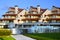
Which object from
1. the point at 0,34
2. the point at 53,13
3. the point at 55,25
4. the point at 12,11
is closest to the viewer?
the point at 0,34

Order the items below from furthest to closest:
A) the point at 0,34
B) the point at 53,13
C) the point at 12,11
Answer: the point at 12,11
the point at 53,13
the point at 0,34

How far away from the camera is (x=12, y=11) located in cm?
9588

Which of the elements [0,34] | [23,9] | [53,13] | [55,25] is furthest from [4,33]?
[23,9]

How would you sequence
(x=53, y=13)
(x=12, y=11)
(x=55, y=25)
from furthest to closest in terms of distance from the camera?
(x=12, y=11) → (x=53, y=13) → (x=55, y=25)

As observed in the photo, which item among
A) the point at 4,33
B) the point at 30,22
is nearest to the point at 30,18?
the point at 30,22

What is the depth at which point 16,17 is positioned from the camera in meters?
94.7

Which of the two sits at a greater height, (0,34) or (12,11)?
(12,11)

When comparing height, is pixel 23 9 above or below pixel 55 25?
above

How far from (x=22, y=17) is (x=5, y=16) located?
666cm

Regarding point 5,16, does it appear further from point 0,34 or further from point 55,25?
point 0,34

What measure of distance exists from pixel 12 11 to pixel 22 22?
638 cm

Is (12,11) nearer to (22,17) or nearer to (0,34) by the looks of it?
(22,17)

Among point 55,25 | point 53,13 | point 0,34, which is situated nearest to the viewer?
point 0,34

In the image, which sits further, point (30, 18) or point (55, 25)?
point (30, 18)
